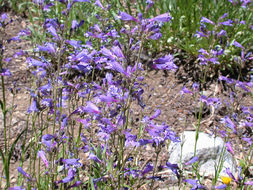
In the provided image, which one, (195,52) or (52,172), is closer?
(52,172)

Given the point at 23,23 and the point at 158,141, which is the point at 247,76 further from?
the point at 23,23

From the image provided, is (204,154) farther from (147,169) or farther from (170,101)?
(147,169)

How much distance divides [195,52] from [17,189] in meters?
4.82

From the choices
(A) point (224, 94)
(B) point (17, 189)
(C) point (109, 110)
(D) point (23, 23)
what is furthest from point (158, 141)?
(D) point (23, 23)

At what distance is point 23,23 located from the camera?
845 cm

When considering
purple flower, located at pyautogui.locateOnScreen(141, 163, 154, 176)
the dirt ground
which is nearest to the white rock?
the dirt ground

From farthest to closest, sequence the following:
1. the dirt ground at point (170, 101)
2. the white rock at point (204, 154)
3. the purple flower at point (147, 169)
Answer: the dirt ground at point (170, 101) < the white rock at point (204, 154) < the purple flower at point (147, 169)

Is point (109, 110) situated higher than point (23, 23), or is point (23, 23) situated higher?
point (23, 23)

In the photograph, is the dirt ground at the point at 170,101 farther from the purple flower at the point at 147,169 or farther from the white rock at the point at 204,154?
the purple flower at the point at 147,169

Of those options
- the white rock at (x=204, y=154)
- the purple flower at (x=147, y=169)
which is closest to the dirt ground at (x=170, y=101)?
the white rock at (x=204, y=154)

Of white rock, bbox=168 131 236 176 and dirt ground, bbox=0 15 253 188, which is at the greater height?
dirt ground, bbox=0 15 253 188

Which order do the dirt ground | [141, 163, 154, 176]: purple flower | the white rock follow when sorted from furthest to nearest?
the dirt ground → the white rock → [141, 163, 154, 176]: purple flower

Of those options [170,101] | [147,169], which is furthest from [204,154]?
[147,169]

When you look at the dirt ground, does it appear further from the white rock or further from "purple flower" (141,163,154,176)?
"purple flower" (141,163,154,176)
